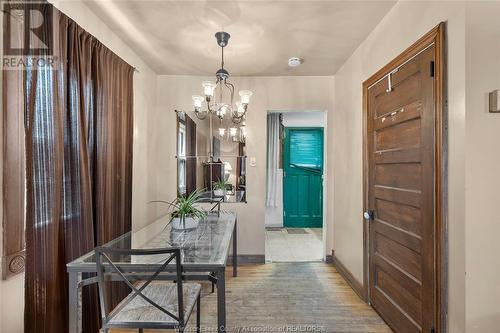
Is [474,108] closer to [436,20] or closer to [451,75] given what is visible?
[451,75]

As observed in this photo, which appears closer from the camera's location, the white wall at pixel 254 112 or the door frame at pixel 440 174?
the door frame at pixel 440 174

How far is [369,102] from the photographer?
2.26m

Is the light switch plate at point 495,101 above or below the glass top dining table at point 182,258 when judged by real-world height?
above

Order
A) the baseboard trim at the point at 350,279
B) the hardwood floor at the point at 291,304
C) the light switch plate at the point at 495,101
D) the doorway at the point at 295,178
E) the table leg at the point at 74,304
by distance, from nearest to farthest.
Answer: the light switch plate at the point at 495,101 → the table leg at the point at 74,304 → the hardwood floor at the point at 291,304 → the baseboard trim at the point at 350,279 → the doorway at the point at 295,178

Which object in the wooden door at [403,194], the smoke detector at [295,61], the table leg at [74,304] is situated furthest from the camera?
the smoke detector at [295,61]

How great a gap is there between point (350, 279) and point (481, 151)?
6.44 feet

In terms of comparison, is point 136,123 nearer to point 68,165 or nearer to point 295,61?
point 68,165

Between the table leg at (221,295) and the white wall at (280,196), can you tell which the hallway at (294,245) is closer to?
the white wall at (280,196)

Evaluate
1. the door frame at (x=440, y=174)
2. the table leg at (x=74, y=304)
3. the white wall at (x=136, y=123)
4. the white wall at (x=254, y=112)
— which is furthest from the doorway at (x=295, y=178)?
the table leg at (x=74, y=304)

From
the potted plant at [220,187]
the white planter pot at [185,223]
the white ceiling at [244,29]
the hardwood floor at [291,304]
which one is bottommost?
the hardwood floor at [291,304]

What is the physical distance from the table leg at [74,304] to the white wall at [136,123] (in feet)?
0.94

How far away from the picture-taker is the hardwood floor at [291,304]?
6.72 feet

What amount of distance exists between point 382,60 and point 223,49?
149 centimetres

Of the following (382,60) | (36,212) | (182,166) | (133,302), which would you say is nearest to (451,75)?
(382,60)
